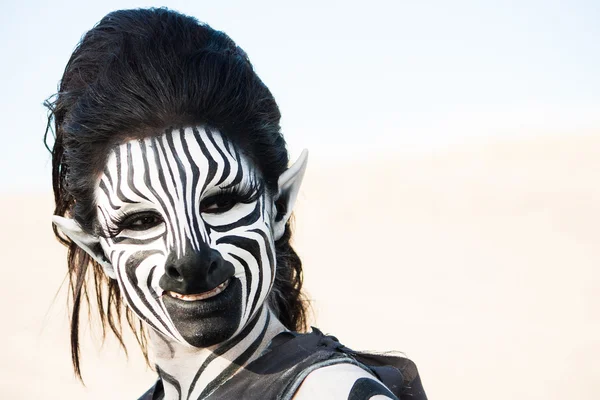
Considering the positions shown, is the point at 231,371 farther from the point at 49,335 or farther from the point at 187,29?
the point at 49,335

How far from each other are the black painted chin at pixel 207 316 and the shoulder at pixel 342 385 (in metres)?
0.30

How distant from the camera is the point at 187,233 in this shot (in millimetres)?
2633

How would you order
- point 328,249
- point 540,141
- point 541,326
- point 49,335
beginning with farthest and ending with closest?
point 540,141
point 328,249
point 49,335
point 541,326

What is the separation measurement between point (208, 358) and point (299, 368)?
1.31ft

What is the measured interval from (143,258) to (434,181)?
22481 millimetres

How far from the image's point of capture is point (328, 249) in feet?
65.2

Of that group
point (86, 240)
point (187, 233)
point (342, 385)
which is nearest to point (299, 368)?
point (342, 385)

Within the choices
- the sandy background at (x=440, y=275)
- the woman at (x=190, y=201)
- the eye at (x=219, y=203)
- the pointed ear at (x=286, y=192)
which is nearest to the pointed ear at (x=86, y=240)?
the woman at (x=190, y=201)

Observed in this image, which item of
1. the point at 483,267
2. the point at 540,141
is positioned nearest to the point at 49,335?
the point at 483,267

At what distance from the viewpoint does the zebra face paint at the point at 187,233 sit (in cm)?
265

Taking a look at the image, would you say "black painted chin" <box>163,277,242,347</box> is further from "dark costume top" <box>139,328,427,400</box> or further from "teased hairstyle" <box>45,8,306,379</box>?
"teased hairstyle" <box>45,8,306,379</box>

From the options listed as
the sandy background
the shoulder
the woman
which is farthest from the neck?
the sandy background

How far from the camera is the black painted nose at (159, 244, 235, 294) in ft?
8.52

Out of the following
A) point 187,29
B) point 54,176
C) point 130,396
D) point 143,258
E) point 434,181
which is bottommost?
point 130,396
